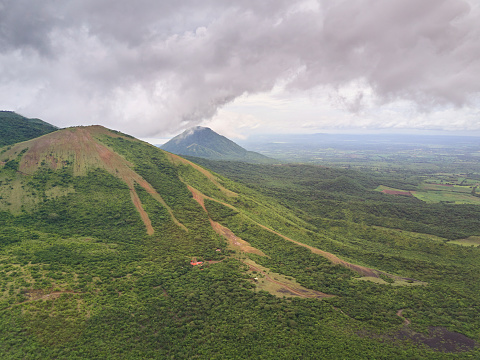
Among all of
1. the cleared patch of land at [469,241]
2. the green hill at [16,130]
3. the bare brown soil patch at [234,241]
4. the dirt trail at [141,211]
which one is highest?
the green hill at [16,130]

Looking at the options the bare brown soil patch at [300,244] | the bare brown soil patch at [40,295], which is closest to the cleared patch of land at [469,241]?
the bare brown soil patch at [300,244]

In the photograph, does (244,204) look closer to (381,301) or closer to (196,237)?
(196,237)

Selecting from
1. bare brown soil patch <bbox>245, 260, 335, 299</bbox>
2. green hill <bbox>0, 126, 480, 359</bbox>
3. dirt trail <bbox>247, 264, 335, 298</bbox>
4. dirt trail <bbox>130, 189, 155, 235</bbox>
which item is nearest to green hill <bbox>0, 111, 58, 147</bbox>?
green hill <bbox>0, 126, 480, 359</bbox>

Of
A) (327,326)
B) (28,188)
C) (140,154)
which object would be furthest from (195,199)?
(327,326)

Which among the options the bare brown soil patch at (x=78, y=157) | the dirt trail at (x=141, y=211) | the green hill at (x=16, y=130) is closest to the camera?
the dirt trail at (x=141, y=211)

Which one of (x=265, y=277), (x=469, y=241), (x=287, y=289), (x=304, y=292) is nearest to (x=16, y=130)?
(x=265, y=277)

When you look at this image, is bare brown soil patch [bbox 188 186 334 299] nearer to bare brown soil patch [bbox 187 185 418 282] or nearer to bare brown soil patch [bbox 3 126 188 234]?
bare brown soil patch [bbox 187 185 418 282]

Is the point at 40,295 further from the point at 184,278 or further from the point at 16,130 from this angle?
the point at 16,130

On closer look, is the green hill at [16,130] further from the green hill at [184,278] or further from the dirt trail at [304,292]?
the dirt trail at [304,292]

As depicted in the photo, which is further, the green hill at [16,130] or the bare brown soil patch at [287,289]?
the green hill at [16,130]

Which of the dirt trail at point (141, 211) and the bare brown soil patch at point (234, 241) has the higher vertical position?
the dirt trail at point (141, 211)
